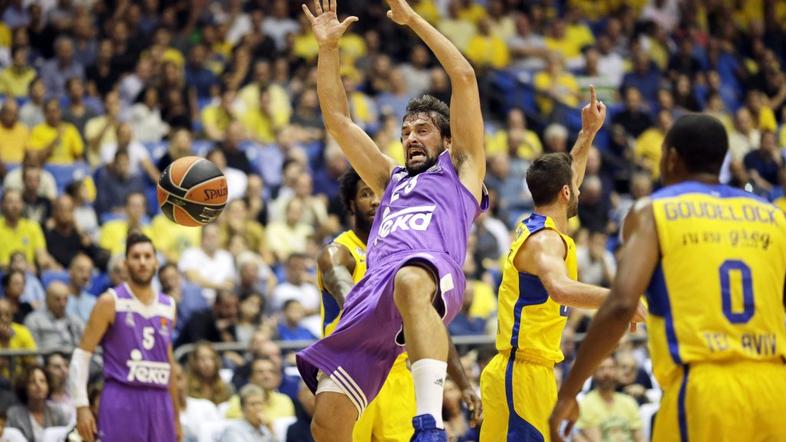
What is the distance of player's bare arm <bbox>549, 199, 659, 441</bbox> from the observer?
495 centimetres

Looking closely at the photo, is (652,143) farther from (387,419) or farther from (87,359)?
(387,419)

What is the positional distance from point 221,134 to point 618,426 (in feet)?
22.6

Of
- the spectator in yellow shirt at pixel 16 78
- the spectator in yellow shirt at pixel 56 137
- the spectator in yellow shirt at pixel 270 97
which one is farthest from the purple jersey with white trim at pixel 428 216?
the spectator in yellow shirt at pixel 16 78

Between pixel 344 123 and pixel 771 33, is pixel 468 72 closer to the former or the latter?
pixel 344 123

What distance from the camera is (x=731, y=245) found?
5016 millimetres

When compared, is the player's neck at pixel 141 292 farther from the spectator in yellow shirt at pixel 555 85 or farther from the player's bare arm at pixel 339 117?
the spectator in yellow shirt at pixel 555 85

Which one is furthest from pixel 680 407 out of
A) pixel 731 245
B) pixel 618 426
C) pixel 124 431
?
pixel 618 426

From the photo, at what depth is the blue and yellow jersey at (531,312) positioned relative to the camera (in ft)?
23.6

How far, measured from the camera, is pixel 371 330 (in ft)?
21.8

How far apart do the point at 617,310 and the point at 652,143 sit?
13805mm

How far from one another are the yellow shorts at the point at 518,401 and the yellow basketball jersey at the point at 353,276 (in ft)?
4.27

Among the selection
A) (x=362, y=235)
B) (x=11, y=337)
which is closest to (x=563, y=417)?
(x=362, y=235)

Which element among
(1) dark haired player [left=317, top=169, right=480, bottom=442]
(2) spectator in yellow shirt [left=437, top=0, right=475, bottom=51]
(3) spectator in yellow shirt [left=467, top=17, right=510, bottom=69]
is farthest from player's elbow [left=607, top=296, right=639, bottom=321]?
(2) spectator in yellow shirt [left=437, top=0, right=475, bottom=51]

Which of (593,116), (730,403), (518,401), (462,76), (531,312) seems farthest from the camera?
(593,116)
